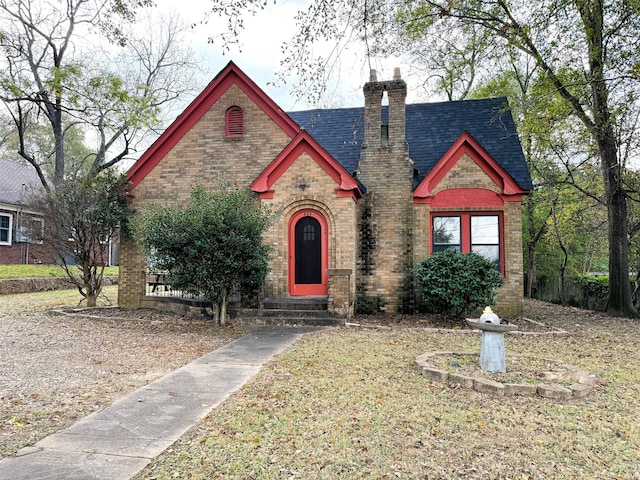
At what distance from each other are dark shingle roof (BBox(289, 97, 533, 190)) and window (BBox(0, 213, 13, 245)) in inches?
730

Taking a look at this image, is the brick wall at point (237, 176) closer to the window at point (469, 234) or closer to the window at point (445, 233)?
the window at point (445, 233)

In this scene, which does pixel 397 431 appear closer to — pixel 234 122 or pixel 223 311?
pixel 223 311

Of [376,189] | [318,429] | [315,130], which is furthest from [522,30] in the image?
[318,429]

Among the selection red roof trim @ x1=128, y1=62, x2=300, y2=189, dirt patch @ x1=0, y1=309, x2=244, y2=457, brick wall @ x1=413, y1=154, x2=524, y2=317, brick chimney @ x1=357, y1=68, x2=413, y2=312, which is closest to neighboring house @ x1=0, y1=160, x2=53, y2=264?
red roof trim @ x1=128, y1=62, x2=300, y2=189

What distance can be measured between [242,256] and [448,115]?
1011 cm

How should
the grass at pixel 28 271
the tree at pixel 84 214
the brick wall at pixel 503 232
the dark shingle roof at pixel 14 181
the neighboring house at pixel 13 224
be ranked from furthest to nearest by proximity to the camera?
the dark shingle roof at pixel 14 181, the neighboring house at pixel 13 224, the grass at pixel 28 271, the brick wall at pixel 503 232, the tree at pixel 84 214

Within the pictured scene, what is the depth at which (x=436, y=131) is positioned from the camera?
15547 mm

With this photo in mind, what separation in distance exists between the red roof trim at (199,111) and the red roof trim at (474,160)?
15.9ft

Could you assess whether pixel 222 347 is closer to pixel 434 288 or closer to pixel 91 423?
pixel 91 423

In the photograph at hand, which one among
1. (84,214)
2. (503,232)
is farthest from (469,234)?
(84,214)

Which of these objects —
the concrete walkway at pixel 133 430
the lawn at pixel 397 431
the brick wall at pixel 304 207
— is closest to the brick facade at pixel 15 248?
the brick wall at pixel 304 207

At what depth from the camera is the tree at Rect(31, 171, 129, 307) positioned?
12695 millimetres

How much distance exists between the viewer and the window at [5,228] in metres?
24.2

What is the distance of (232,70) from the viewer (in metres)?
13.5
